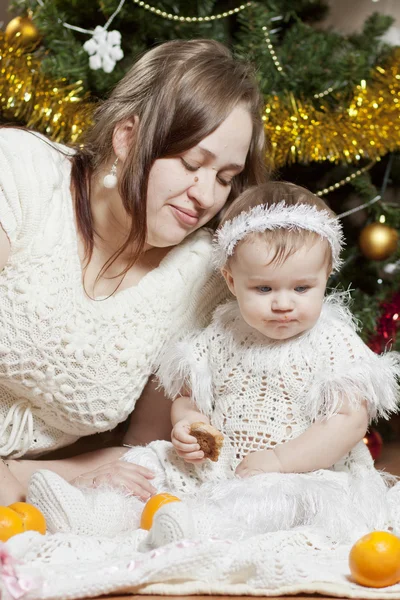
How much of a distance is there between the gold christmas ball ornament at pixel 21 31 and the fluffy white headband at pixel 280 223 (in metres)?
0.76

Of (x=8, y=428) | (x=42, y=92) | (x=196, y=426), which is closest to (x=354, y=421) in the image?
(x=196, y=426)

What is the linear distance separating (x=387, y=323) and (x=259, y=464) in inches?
31.3

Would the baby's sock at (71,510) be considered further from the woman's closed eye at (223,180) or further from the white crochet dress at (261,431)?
the woman's closed eye at (223,180)

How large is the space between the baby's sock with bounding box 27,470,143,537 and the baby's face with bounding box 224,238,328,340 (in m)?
0.42

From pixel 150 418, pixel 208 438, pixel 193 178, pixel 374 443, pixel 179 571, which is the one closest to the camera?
pixel 179 571

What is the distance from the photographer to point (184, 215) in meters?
1.54

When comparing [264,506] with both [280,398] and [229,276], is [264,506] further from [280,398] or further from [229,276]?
[229,276]

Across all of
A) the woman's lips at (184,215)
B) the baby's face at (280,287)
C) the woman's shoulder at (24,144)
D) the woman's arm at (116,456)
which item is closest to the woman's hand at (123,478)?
the woman's arm at (116,456)

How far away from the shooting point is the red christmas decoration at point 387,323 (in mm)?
2074

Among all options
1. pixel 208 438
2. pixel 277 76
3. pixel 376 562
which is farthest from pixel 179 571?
pixel 277 76

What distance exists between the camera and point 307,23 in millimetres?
2311

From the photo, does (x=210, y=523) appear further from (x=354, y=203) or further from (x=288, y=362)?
(x=354, y=203)

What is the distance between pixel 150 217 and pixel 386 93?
77 cm

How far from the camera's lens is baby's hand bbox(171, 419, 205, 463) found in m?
1.44
